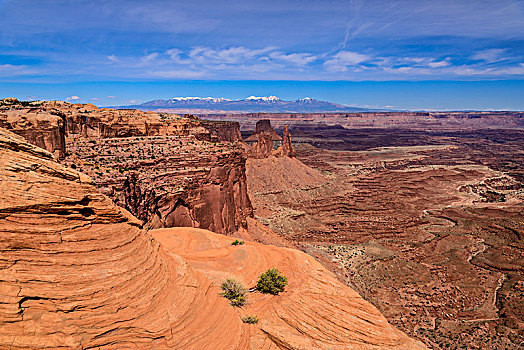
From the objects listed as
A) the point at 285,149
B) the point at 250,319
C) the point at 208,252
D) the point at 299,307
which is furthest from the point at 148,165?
the point at 285,149

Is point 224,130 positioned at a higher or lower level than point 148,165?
higher

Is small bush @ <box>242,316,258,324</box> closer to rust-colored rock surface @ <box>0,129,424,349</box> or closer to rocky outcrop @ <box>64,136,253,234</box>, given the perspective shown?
rust-colored rock surface @ <box>0,129,424,349</box>

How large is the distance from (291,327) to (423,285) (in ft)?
88.5

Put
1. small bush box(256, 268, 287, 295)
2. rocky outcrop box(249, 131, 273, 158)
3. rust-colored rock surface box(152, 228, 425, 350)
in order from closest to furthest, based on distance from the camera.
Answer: rust-colored rock surface box(152, 228, 425, 350)
small bush box(256, 268, 287, 295)
rocky outcrop box(249, 131, 273, 158)

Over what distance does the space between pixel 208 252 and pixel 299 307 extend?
725cm

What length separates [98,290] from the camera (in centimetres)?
895

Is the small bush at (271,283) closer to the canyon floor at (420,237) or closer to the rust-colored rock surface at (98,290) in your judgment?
the rust-colored rock surface at (98,290)

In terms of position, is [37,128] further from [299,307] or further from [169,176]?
[299,307]

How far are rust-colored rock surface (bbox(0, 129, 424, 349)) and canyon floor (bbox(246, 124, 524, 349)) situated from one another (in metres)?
18.3

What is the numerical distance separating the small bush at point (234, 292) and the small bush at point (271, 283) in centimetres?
121

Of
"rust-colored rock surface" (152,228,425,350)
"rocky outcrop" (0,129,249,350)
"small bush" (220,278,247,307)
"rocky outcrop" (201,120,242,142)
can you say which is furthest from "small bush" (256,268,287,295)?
"rocky outcrop" (201,120,242,142)

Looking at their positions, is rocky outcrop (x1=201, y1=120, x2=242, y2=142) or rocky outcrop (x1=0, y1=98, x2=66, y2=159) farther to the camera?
rocky outcrop (x1=201, y1=120, x2=242, y2=142)

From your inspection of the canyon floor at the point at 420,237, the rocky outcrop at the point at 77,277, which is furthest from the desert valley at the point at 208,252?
the canyon floor at the point at 420,237

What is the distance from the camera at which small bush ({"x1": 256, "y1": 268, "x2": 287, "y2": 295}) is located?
15938 mm
